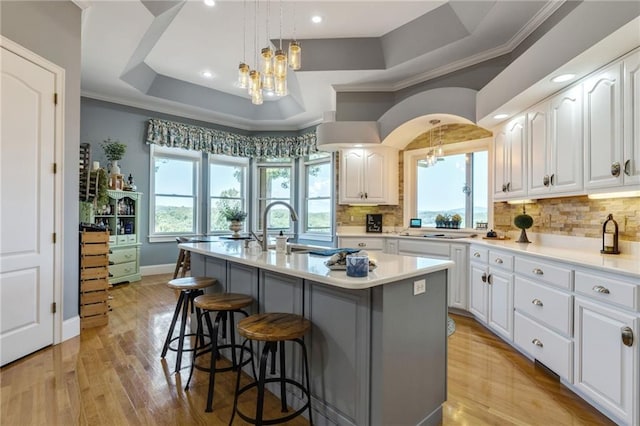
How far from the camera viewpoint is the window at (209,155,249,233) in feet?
22.9

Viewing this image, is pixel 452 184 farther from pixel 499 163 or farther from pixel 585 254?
pixel 585 254

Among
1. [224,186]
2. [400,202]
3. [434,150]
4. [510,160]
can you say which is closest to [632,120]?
[510,160]

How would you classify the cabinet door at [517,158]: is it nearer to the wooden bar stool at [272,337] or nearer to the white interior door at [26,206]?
the wooden bar stool at [272,337]

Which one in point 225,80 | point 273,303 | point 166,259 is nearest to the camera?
point 273,303

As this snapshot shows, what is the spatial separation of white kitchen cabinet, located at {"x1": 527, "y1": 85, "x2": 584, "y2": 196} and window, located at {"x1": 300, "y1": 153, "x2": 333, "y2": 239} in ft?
12.8

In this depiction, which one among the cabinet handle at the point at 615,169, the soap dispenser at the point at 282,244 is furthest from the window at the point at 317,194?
the cabinet handle at the point at 615,169

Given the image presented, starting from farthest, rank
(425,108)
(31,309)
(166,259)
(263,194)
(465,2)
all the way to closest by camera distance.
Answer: (263,194)
(166,259)
(425,108)
(465,2)
(31,309)

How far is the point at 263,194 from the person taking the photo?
7434 mm

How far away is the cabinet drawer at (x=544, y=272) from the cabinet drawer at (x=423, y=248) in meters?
1.16

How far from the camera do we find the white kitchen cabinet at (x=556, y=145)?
2559mm

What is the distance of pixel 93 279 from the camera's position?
3.58 meters

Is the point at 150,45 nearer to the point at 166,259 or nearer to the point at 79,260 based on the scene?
the point at 79,260

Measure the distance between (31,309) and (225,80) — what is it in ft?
14.4

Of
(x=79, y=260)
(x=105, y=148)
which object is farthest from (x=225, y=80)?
(x=79, y=260)
